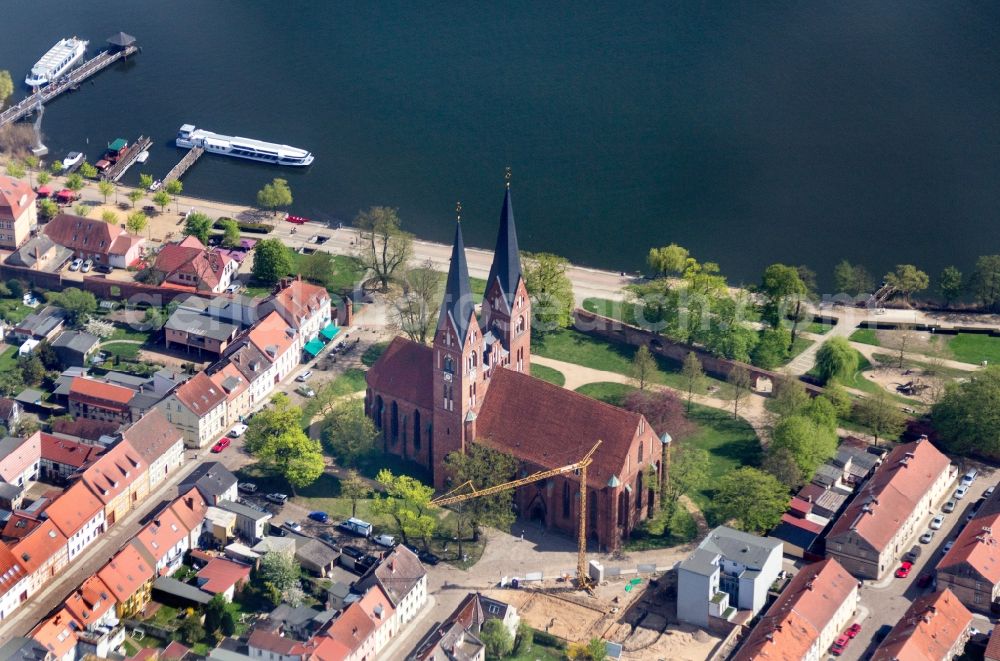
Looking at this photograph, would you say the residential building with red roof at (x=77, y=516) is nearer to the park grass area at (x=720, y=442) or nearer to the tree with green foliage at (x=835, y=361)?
the park grass area at (x=720, y=442)

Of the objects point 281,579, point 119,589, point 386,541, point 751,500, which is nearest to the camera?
point 119,589

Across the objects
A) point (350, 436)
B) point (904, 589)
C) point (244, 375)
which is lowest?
point (904, 589)

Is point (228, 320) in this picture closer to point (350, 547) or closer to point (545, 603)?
point (350, 547)

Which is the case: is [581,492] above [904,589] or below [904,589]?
above

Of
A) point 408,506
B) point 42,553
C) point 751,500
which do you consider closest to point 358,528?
point 408,506

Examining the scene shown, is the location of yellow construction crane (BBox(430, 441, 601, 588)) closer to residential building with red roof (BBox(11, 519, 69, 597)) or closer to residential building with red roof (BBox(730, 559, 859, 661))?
residential building with red roof (BBox(730, 559, 859, 661))

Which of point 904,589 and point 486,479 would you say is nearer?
point 904,589

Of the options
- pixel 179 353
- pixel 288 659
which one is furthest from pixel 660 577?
pixel 179 353

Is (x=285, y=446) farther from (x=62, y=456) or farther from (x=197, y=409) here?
(x=62, y=456)
